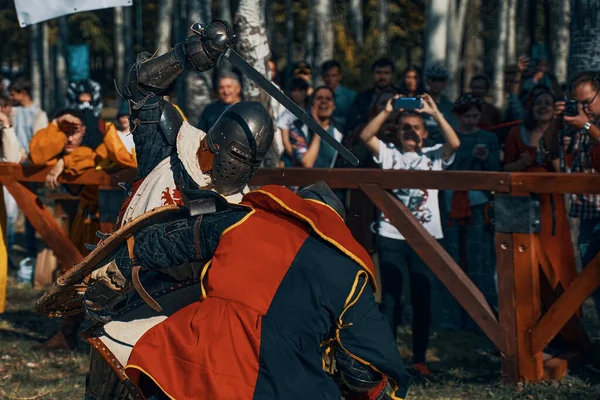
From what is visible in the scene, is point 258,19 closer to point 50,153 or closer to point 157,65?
point 50,153

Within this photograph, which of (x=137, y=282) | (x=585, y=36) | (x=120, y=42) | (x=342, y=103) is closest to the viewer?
(x=137, y=282)

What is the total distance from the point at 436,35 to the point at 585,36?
6710mm

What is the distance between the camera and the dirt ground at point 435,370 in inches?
229

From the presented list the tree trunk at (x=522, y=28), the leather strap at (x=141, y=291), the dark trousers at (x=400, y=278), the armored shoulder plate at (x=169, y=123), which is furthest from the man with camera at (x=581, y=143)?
the tree trunk at (x=522, y=28)

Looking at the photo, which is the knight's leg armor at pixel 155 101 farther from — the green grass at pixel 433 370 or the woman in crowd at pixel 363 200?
the woman in crowd at pixel 363 200

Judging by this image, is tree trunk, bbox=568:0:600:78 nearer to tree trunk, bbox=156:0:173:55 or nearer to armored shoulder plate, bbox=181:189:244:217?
armored shoulder plate, bbox=181:189:244:217

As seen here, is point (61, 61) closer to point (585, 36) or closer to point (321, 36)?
point (321, 36)

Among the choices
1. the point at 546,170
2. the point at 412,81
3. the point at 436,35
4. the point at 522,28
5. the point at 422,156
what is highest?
the point at 522,28

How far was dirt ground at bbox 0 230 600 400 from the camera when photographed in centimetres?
582

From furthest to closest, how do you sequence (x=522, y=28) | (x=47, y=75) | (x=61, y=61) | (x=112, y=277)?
(x=522, y=28), (x=47, y=75), (x=61, y=61), (x=112, y=277)

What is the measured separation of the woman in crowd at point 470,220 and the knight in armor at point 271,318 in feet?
12.9

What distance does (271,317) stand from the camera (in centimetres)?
320

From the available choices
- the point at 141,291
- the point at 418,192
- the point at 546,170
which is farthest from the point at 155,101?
the point at 546,170

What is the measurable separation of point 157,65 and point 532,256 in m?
2.59
